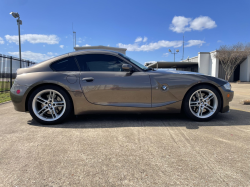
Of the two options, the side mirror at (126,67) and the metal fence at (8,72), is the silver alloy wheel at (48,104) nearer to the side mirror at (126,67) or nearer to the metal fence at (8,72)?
the side mirror at (126,67)

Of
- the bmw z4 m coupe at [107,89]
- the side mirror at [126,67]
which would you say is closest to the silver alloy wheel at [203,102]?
the bmw z4 m coupe at [107,89]

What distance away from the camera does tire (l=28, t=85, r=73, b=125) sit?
304 cm

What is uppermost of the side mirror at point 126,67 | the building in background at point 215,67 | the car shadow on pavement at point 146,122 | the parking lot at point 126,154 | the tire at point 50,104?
the building in background at point 215,67

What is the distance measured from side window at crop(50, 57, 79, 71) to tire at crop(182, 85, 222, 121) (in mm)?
2189

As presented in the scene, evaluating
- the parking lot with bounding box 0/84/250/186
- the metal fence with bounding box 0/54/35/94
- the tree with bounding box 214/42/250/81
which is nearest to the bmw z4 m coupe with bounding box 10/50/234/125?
the parking lot with bounding box 0/84/250/186

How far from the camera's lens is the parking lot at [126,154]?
4.79ft

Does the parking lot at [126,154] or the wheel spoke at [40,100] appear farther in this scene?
the wheel spoke at [40,100]

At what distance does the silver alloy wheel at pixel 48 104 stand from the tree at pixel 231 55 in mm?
27076

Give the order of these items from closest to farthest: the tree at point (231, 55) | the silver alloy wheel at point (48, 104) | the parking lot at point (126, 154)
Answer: the parking lot at point (126, 154)
the silver alloy wheel at point (48, 104)
the tree at point (231, 55)

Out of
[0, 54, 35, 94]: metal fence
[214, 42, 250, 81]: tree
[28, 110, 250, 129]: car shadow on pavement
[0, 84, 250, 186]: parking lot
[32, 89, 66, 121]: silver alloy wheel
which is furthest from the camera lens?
[214, 42, 250, 81]: tree

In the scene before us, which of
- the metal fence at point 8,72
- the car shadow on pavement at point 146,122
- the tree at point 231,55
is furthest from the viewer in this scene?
the tree at point 231,55

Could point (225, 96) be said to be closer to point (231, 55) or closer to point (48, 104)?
point (48, 104)

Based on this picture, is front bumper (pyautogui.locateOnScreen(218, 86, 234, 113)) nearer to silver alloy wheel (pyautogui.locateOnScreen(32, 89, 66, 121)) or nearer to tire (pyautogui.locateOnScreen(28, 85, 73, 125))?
tire (pyautogui.locateOnScreen(28, 85, 73, 125))

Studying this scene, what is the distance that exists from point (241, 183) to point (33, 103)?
10.5ft
